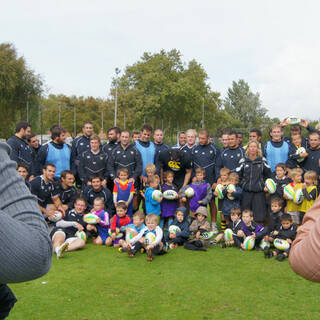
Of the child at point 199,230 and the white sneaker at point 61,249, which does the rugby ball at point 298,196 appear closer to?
the child at point 199,230

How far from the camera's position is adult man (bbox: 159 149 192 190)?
8.73 metres

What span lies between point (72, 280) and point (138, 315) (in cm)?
148

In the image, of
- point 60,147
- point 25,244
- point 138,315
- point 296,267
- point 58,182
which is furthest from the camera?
A: point 60,147

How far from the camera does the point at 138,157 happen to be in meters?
8.71

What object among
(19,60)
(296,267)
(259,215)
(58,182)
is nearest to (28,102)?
(19,60)

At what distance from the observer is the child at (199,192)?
832 cm

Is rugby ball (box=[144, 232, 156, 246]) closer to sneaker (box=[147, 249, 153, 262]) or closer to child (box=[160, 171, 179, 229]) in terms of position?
sneaker (box=[147, 249, 153, 262])

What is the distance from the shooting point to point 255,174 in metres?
8.02

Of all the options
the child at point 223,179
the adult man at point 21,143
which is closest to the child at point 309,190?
the child at point 223,179

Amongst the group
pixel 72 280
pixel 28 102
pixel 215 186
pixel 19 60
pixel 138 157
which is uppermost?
pixel 19 60

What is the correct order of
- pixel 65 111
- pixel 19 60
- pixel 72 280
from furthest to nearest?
pixel 65 111 < pixel 19 60 < pixel 72 280

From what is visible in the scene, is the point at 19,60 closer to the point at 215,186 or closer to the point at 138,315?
the point at 215,186

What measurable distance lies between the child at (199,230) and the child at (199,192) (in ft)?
1.04

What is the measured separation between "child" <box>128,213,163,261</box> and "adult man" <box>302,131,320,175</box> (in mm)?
3729
